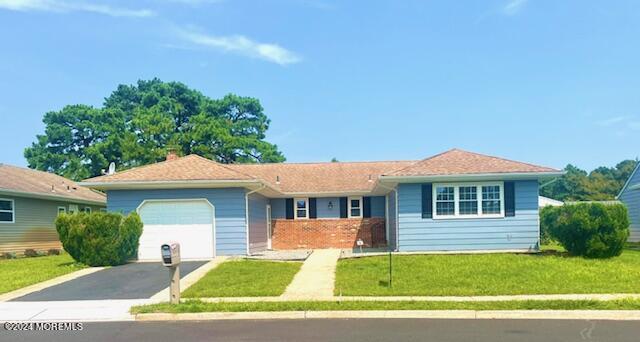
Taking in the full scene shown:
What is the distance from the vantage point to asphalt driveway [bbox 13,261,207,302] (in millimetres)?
12734

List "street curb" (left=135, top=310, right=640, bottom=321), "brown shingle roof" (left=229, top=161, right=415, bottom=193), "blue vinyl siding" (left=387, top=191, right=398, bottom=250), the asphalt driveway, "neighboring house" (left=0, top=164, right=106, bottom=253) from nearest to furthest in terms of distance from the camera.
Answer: "street curb" (left=135, top=310, right=640, bottom=321) < the asphalt driveway < "blue vinyl siding" (left=387, top=191, right=398, bottom=250) < "neighboring house" (left=0, top=164, right=106, bottom=253) < "brown shingle roof" (left=229, top=161, right=415, bottom=193)

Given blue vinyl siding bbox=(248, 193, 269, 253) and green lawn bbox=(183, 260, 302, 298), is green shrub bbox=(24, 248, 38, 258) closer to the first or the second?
blue vinyl siding bbox=(248, 193, 269, 253)

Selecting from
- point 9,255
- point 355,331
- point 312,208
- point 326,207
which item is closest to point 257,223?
point 312,208

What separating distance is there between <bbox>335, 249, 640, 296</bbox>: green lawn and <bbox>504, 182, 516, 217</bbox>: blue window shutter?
2159 millimetres

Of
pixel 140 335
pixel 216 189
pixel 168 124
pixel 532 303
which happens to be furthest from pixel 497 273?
pixel 168 124

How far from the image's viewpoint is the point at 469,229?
63.4 ft

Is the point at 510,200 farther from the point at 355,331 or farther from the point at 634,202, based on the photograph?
the point at 634,202

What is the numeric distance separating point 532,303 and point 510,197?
9.30 metres

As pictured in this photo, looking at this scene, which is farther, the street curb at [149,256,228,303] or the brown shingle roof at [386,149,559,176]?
the brown shingle roof at [386,149,559,176]

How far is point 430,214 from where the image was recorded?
19.4 m

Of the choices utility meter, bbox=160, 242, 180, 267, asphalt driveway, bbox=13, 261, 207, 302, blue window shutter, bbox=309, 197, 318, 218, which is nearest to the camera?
utility meter, bbox=160, 242, 180, 267

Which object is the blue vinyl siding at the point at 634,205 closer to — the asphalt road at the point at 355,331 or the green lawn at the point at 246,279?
the green lawn at the point at 246,279

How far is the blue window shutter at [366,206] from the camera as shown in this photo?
1034 inches

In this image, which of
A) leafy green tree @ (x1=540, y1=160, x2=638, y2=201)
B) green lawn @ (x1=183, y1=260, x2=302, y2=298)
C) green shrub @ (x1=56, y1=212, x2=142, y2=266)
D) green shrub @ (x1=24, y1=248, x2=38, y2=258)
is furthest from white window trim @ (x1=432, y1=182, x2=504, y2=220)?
leafy green tree @ (x1=540, y1=160, x2=638, y2=201)
